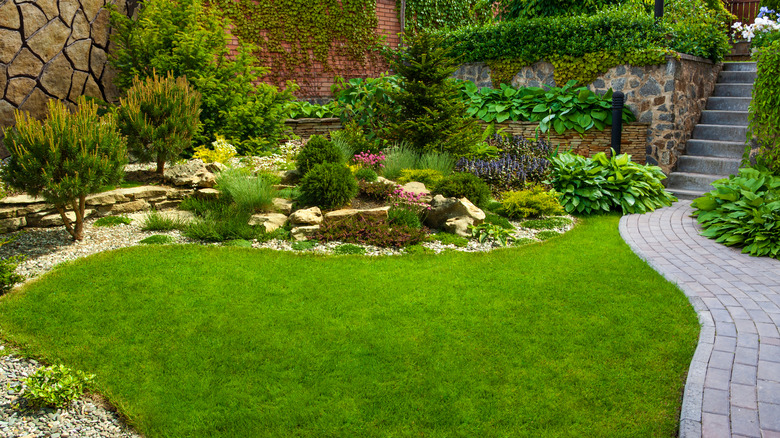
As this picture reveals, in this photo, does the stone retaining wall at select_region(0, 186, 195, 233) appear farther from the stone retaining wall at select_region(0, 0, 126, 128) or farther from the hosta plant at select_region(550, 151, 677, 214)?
the hosta plant at select_region(550, 151, 677, 214)

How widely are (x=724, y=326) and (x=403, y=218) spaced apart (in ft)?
11.7

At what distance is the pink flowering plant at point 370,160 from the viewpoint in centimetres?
841

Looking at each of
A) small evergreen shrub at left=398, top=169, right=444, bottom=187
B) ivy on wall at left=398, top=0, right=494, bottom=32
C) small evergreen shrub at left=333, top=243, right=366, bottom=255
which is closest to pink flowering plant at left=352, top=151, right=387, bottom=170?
small evergreen shrub at left=398, top=169, right=444, bottom=187

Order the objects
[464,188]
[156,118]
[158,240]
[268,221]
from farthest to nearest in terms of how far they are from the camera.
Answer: [464,188] → [156,118] → [268,221] → [158,240]

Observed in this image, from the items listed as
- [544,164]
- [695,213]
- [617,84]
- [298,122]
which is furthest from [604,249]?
[298,122]


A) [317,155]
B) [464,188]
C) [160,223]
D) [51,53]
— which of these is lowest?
[160,223]

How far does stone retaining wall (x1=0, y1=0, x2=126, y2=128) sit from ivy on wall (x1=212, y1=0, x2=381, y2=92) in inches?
110

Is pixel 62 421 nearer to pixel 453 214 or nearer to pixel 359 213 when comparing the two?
pixel 359 213

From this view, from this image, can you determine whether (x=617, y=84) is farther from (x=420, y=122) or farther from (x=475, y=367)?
(x=475, y=367)

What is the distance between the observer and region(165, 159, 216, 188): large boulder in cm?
734

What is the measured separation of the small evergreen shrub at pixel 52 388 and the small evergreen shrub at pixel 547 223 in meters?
5.34

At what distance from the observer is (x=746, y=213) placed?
636 centimetres

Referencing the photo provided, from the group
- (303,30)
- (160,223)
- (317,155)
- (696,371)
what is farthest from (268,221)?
(303,30)

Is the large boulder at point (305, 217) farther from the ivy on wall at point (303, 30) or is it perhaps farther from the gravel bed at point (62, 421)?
the ivy on wall at point (303, 30)
